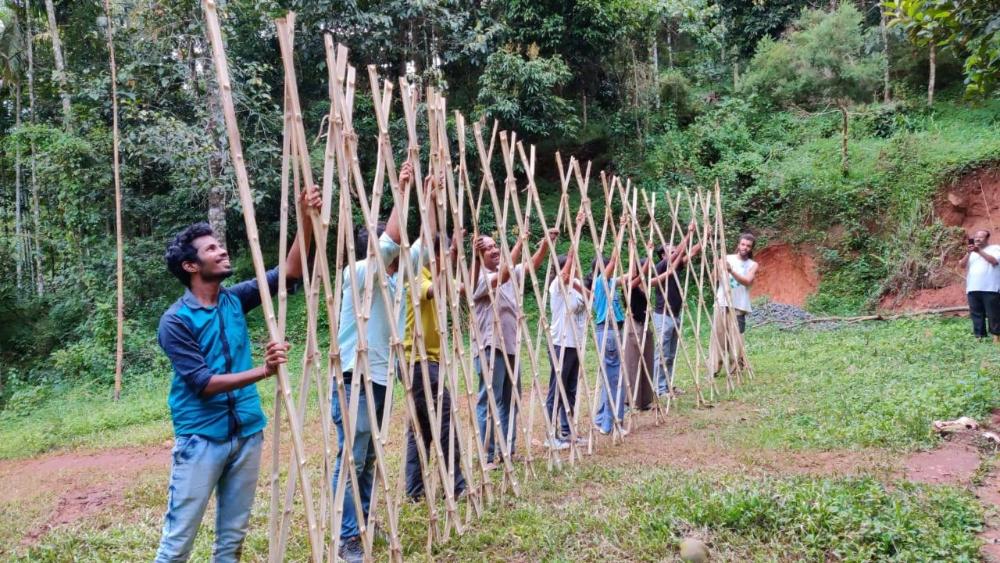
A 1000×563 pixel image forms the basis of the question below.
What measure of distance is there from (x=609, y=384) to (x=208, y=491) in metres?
2.93

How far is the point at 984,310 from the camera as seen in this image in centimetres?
703

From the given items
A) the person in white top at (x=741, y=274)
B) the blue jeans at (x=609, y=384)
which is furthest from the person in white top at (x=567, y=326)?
the person in white top at (x=741, y=274)

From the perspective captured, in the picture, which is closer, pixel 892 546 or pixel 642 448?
pixel 892 546

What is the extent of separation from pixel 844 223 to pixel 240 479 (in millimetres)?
11905

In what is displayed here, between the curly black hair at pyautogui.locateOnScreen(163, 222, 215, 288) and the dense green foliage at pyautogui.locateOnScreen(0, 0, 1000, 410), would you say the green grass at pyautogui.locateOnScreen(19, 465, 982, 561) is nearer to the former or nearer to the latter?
the curly black hair at pyautogui.locateOnScreen(163, 222, 215, 288)

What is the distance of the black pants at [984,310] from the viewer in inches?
267

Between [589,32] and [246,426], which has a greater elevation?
[589,32]

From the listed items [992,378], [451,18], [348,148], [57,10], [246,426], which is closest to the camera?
[246,426]

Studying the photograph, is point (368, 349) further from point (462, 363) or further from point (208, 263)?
point (208, 263)

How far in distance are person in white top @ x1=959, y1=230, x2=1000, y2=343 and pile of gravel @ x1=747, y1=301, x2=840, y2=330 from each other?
2.49m

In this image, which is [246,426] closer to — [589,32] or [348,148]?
[348,148]

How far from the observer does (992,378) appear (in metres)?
4.78

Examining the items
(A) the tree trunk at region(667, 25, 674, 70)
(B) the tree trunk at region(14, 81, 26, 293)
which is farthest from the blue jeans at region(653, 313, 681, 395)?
(A) the tree trunk at region(667, 25, 674, 70)

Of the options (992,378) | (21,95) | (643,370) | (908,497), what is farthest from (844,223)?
(21,95)
